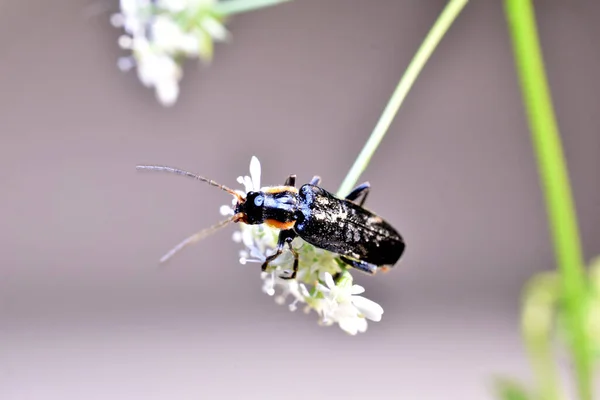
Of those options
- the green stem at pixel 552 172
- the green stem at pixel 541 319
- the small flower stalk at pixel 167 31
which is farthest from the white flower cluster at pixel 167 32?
the green stem at pixel 541 319

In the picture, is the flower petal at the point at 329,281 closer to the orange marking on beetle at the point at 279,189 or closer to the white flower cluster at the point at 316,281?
the white flower cluster at the point at 316,281

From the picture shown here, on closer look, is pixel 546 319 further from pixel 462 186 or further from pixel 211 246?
pixel 211 246

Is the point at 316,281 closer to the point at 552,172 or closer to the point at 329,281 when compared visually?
the point at 329,281

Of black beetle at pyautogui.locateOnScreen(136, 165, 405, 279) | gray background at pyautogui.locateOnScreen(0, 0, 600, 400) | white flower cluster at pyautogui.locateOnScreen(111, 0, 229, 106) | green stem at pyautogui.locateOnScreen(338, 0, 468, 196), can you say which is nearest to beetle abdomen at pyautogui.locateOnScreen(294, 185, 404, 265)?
black beetle at pyautogui.locateOnScreen(136, 165, 405, 279)

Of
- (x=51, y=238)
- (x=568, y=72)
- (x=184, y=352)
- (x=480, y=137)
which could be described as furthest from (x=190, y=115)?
(x=568, y=72)

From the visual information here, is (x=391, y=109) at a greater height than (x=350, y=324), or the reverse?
(x=391, y=109)

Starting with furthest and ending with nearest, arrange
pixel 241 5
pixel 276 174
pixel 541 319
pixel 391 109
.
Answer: pixel 276 174
pixel 541 319
pixel 241 5
pixel 391 109

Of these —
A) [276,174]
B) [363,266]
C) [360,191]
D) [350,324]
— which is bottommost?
[350,324]

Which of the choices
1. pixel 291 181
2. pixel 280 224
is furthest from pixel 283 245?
pixel 291 181
